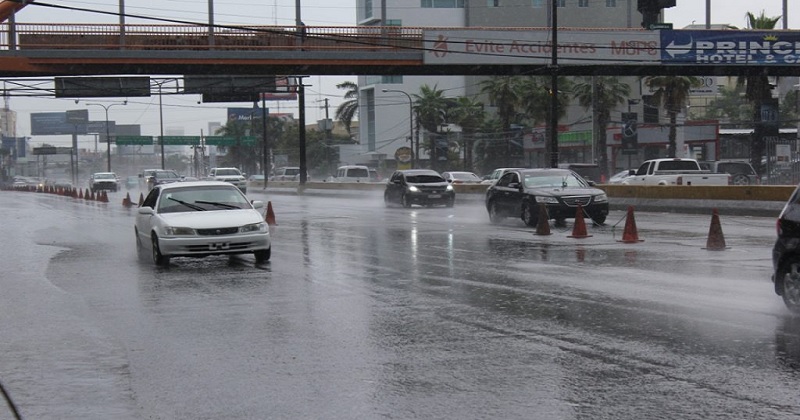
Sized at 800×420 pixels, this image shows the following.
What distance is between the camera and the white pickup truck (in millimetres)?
37812

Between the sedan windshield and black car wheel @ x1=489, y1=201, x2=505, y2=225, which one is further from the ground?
the sedan windshield

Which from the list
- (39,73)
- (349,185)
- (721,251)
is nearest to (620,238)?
(721,251)

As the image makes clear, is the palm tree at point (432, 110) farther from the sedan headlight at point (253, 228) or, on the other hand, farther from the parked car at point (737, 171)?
the sedan headlight at point (253, 228)

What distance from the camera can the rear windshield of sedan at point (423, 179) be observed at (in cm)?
3917

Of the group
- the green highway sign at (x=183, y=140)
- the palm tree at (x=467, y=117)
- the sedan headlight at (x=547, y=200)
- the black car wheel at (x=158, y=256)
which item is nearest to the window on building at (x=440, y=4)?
the palm tree at (x=467, y=117)

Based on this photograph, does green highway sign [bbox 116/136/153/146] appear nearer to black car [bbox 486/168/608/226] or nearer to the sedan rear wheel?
black car [bbox 486/168/608/226]

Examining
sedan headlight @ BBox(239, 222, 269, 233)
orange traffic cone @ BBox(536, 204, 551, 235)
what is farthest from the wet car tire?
sedan headlight @ BBox(239, 222, 269, 233)

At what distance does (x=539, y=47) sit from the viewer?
4138cm

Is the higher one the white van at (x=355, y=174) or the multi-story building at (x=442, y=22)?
the multi-story building at (x=442, y=22)

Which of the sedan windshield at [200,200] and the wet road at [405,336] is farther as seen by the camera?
the sedan windshield at [200,200]

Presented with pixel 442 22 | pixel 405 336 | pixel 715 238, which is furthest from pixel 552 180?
Answer: pixel 442 22

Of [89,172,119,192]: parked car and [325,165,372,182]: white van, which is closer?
[325,165,372,182]: white van

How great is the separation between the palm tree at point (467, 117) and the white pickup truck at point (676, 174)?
54.1m

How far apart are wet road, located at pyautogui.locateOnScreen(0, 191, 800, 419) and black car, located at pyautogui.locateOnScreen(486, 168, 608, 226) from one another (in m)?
6.59
